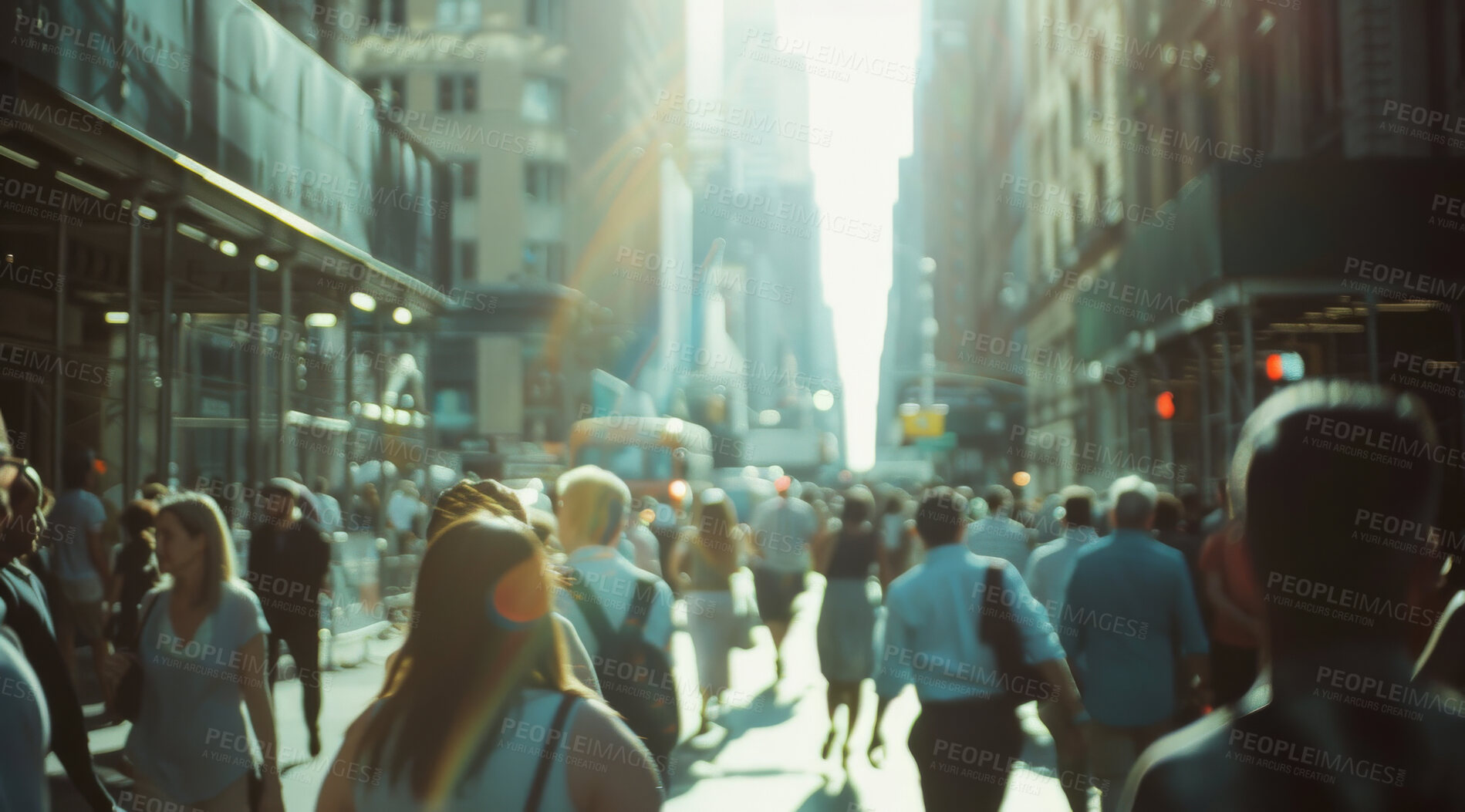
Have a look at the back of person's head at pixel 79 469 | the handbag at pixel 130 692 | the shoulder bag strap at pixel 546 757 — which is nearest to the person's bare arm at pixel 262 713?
the handbag at pixel 130 692

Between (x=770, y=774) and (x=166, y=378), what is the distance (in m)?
7.74

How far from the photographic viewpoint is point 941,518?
7012mm

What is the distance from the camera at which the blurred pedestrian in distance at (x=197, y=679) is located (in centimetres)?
530

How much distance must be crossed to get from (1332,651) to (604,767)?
1487 millimetres

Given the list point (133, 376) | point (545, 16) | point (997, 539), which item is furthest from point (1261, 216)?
point (545, 16)

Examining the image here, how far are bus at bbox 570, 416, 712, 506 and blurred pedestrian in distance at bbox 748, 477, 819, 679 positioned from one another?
68.6 feet

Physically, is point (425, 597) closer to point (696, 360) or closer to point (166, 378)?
point (166, 378)

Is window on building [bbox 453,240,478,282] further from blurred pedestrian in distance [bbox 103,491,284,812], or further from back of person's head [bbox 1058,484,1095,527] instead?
blurred pedestrian in distance [bbox 103,491,284,812]

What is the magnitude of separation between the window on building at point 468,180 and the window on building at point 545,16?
231 inches

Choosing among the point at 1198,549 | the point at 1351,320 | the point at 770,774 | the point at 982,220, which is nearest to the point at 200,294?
the point at 770,774

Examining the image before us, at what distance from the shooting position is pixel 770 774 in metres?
10.4

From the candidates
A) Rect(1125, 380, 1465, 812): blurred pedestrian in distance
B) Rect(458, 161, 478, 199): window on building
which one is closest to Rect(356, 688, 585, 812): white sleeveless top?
Rect(1125, 380, 1465, 812): blurred pedestrian in distance

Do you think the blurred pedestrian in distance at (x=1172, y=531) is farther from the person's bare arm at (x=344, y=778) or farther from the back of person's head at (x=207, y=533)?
the person's bare arm at (x=344, y=778)

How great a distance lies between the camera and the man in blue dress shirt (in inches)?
256
